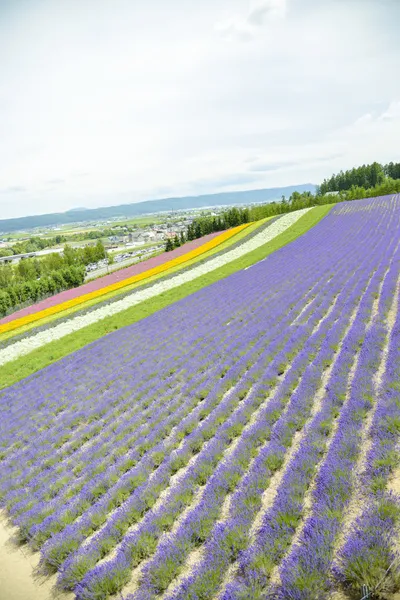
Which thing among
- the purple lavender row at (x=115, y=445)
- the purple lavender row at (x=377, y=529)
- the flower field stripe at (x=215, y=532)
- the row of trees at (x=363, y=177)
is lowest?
the purple lavender row at (x=115, y=445)

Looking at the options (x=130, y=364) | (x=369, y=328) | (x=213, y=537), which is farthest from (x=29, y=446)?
(x=369, y=328)

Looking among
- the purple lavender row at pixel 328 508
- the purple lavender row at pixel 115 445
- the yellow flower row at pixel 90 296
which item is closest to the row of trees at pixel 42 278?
the yellow flower row at pixel 90 296

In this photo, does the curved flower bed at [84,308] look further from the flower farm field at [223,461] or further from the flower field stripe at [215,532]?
the flower field stripe at [215,532]

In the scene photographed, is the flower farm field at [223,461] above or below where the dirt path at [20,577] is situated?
above

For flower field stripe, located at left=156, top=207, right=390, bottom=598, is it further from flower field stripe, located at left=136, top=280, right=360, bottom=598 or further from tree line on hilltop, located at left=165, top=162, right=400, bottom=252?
tree line on hilltop, located at left=165, top=162, right=400, bottom=252

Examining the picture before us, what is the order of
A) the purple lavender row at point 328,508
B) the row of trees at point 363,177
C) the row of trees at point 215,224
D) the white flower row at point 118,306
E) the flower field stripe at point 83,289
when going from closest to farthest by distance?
1. the purple lavender row at point 328,508
2. the white flower row at point 118,306
3. the flower field stripe at point 83,289
4. the row of trees at point 215,224
5. the row of trees at point 363,177

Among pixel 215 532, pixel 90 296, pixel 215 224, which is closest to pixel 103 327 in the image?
pixel 90 296

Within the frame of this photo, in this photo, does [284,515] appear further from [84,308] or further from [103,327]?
[84,308]
